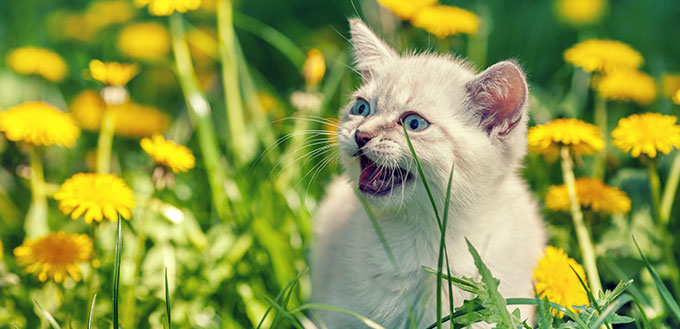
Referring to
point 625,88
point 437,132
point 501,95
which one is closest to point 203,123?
point 437,132

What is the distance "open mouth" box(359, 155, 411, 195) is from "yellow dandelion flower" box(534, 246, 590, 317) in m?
0.38

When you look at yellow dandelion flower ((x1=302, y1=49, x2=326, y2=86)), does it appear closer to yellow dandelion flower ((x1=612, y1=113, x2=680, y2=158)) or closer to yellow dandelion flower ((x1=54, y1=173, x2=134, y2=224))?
yellow dandelion flower ((x1=54, y1=173, x2=134, y2=224))

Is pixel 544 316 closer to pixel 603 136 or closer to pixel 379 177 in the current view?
pixel 379 177

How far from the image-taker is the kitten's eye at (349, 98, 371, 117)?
1.77 meters

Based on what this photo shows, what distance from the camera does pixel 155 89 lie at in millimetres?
3549

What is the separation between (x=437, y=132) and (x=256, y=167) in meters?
1.02

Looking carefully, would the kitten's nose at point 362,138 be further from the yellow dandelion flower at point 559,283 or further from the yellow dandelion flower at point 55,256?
the yellow dandelion flower at point 55,256

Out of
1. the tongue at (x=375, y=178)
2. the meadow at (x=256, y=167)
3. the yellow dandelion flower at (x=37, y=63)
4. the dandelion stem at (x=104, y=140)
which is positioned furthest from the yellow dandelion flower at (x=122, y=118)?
the tongue at (x=375, y=178)

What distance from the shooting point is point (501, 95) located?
1617 millimetres

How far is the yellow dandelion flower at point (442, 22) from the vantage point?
2420 millimetres

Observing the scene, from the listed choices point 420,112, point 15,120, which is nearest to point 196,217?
point 15,120

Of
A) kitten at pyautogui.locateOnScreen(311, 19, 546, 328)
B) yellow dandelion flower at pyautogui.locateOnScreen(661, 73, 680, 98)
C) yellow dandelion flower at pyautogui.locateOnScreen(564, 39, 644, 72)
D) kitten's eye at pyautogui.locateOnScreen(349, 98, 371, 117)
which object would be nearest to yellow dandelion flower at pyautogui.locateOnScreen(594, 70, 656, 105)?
yellow dandelion flower at pyautogui.locateOnScreen(564, 39, 644, 72)

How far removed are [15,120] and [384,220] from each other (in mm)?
1088

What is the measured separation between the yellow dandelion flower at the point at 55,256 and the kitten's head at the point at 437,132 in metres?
0.71
